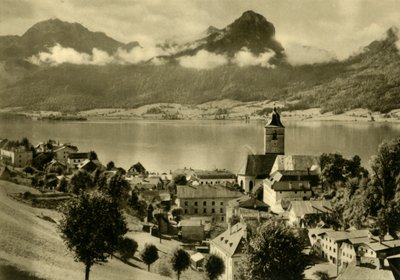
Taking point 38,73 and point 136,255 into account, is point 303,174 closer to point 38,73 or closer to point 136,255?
point 136,255

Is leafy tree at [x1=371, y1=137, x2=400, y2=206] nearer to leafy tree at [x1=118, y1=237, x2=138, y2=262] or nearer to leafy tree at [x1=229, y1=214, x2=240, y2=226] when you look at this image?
leafy tree at [x1=229, y1=214, x2=240, y2=226]

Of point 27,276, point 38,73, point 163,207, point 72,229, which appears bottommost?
point 163,207

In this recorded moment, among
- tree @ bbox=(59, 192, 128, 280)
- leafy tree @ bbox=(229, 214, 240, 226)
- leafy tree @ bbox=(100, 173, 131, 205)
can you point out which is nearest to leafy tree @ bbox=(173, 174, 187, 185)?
leafy tree @ bbox=(100, 173, 131, 205)

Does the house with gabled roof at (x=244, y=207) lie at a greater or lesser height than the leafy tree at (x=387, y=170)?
lesser

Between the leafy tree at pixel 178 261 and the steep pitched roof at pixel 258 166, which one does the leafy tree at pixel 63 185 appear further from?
the steep pitched roof at pixel 258 166

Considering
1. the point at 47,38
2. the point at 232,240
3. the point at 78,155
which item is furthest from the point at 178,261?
the point at 47,38

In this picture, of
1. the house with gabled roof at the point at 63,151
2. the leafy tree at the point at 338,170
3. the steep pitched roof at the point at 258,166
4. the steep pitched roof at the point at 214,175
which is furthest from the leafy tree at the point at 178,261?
the house with gabled roof at the point at 63,151

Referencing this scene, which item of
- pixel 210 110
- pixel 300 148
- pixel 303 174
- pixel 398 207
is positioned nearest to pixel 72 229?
pixel 398 207
